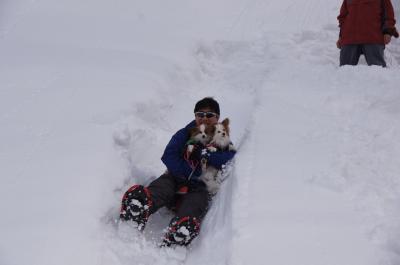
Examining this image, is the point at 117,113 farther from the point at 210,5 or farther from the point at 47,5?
the point at 210,5

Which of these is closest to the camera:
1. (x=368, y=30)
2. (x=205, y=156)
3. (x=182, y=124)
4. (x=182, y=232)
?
(x=182, y=232)

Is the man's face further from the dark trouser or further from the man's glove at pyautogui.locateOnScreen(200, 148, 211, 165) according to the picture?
the dark trouser

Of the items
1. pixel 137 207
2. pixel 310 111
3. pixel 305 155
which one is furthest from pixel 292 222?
pixel 310 111

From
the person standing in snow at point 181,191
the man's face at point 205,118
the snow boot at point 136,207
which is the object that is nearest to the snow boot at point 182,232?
the person standing in snow at point 181,191

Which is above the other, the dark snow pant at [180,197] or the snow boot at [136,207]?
the snow boot at [136,207]

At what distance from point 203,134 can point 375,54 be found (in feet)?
11.3

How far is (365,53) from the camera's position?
245 inches

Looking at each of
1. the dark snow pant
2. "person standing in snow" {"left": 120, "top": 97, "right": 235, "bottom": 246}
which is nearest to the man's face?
"person standing in snow" {"left": 120, "top": 97, "right": 235, "bottom": 246}

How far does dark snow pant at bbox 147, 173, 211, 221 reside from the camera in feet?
11.6

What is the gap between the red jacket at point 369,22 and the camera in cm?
608

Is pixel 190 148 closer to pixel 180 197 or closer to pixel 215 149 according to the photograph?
pixel 215 149

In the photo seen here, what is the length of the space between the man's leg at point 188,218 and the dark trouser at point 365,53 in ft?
12.0

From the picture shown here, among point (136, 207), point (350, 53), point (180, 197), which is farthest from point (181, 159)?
point (350, 53)

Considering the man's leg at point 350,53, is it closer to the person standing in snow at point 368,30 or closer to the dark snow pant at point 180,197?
the person standing in snow at point 368,30
